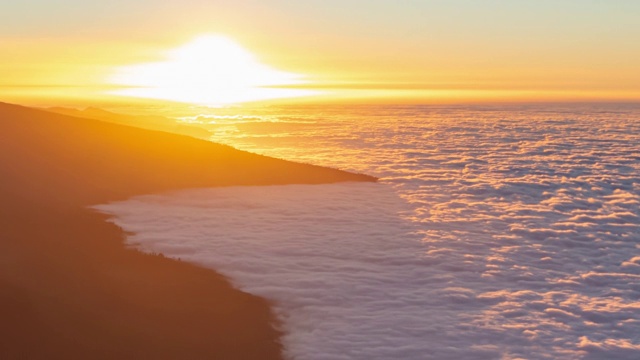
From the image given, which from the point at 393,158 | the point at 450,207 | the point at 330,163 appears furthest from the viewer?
the point at 393,158

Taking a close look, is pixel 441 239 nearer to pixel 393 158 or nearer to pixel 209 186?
pixel 209 186

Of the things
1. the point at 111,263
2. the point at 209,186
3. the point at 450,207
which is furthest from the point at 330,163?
the point at 111,263

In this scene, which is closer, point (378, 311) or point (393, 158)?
point (378, 311)

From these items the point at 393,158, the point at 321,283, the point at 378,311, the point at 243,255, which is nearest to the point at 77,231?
the point at 243,255

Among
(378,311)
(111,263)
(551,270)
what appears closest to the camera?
(378,311)

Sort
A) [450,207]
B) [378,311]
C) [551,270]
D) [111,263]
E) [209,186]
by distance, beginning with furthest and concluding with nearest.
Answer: [209,186] → [450,207] → [551,270] → [111,263] → [378,311]

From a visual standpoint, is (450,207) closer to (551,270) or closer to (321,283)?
(551,270)
